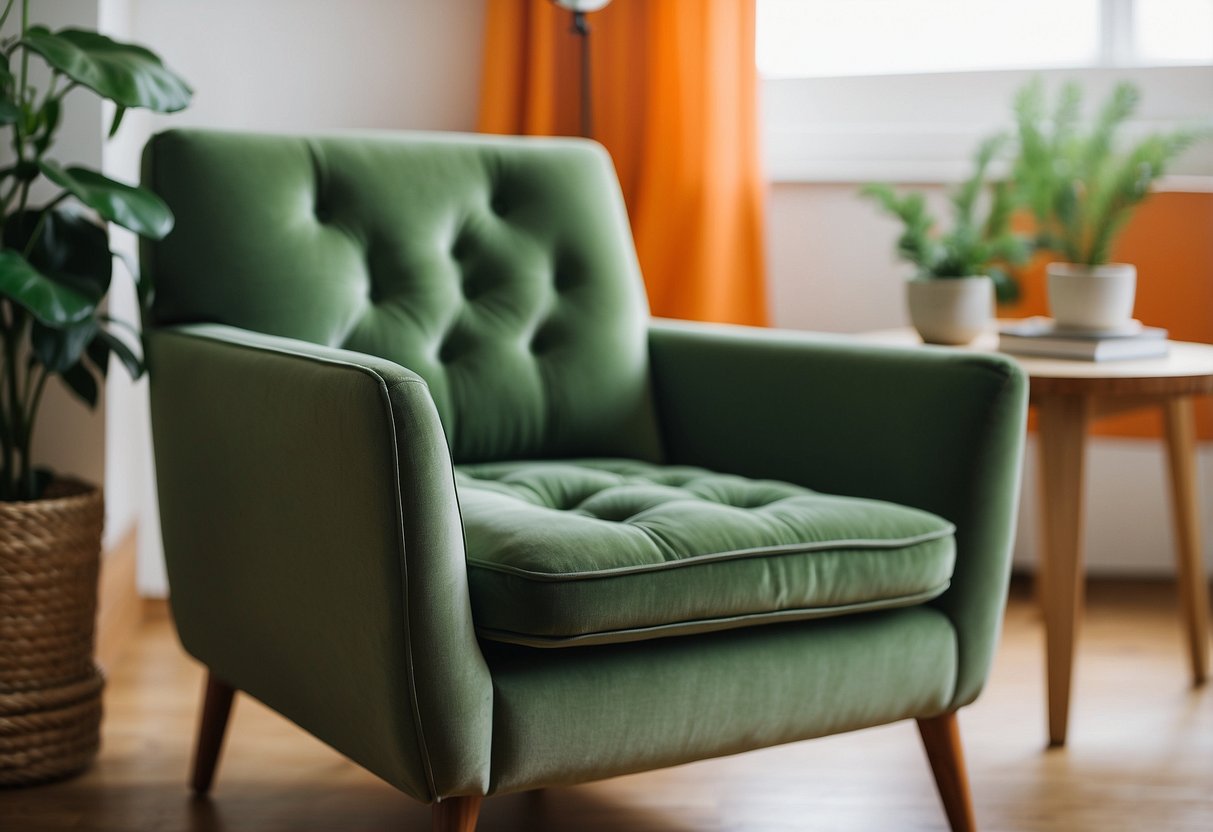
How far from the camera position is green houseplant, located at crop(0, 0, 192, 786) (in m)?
1.68

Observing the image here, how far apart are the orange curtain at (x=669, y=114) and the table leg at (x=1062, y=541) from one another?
773 millimetres

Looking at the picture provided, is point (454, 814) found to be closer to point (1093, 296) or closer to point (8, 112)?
point (8, 112)

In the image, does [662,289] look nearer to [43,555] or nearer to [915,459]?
[915,459]

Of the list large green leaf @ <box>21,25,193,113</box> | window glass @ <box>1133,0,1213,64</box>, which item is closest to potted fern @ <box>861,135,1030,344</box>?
window glass @ <box>1133,0,1213,64</box>

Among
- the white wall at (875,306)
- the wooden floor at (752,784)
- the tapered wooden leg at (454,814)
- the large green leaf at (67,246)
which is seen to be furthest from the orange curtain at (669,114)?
the tapered wooden leg at (454,814)

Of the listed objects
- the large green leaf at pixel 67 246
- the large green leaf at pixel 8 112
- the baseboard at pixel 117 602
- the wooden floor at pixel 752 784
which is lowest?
the wooden floor at pixel 752 784

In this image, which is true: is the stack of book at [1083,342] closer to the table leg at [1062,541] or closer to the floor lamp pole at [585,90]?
the table leg at [1062,541]

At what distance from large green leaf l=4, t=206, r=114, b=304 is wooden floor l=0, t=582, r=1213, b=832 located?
0.63m

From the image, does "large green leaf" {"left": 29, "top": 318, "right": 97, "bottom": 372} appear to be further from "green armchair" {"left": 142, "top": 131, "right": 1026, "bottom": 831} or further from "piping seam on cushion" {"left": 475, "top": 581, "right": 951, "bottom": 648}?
"piping seam on cushion" {"left": 475, "top": 581, "right": 951, "bottom": 648}

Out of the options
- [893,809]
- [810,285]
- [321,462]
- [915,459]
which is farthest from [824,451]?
[810,285]

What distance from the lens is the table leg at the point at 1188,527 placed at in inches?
87.7

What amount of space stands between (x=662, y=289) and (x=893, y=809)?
1.18 metres

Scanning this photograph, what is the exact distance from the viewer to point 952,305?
211 cm

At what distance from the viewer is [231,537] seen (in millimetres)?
1539
